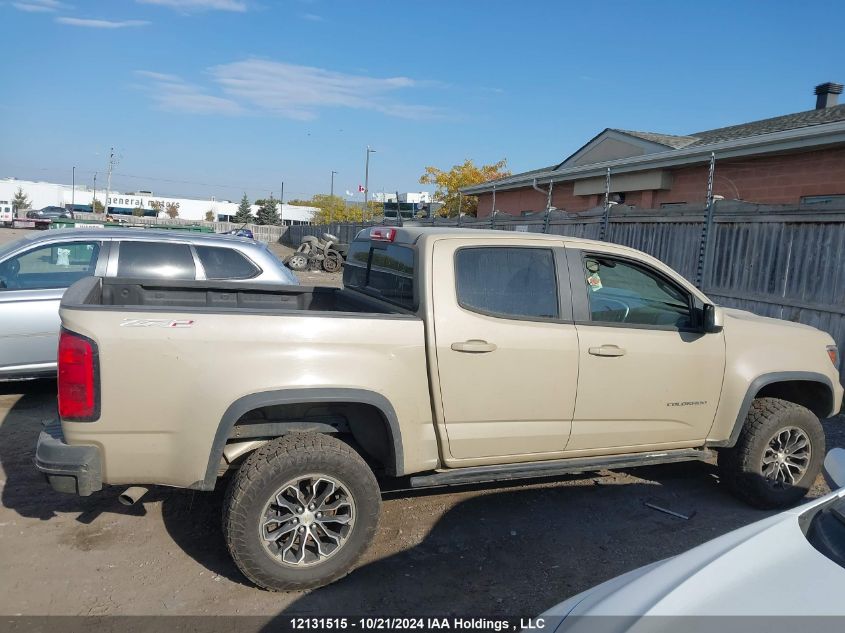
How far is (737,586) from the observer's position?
6.42 ft

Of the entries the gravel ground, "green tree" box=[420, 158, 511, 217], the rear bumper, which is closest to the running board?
the gravel ground

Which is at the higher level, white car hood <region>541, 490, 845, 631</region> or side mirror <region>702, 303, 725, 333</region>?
side mirror <region>702, 303, 725, 333</region>

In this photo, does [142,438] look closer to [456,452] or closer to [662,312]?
[456,452]

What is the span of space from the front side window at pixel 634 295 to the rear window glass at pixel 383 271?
1.15 meters

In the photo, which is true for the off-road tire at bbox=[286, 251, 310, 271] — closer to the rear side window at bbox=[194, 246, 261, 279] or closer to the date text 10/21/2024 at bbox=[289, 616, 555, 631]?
the rear side window at bbox=[194, 246, 261, 279]

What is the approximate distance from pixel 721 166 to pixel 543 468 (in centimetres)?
1131

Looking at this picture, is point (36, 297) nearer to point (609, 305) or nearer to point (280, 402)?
point (280, 402)

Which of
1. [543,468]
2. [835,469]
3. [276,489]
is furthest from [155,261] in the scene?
[835,469]

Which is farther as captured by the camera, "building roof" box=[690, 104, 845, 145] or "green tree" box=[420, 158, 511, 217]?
"green tree" box=[420, 158, 511, 217]

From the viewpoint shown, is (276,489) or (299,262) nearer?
(276,489)

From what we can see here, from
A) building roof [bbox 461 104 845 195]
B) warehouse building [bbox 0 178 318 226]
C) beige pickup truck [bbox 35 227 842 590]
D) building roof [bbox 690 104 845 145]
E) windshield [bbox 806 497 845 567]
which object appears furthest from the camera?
warehouse building [bbox 0 178 318 226]

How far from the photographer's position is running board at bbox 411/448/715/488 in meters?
3.61

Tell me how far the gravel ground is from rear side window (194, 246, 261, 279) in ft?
7.56

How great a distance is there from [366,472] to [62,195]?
414 feet
